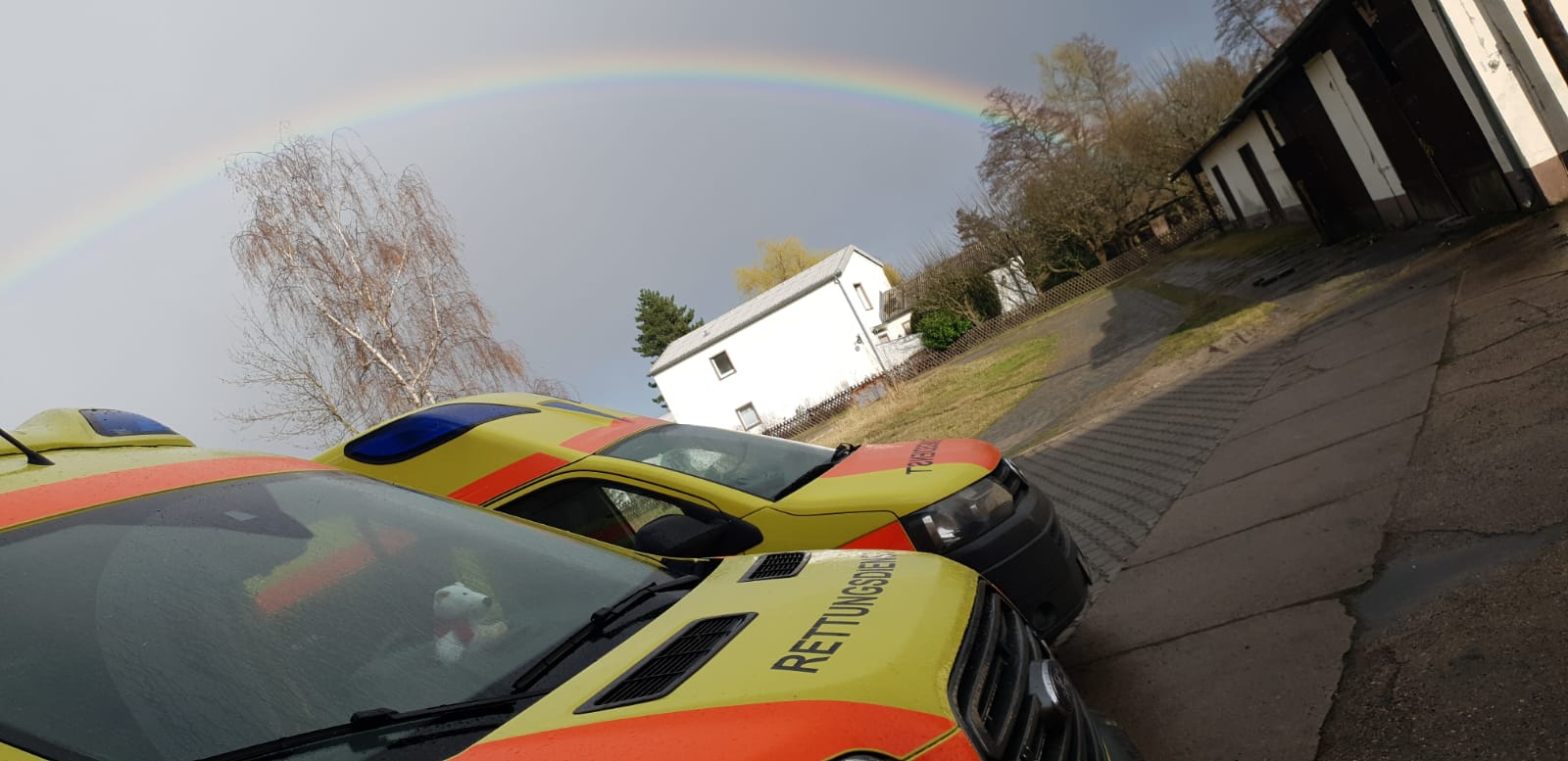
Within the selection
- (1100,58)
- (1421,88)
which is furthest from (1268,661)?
(1100,58)

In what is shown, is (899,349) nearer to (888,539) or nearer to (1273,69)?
(1273,69)

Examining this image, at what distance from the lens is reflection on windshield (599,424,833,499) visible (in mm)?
5426

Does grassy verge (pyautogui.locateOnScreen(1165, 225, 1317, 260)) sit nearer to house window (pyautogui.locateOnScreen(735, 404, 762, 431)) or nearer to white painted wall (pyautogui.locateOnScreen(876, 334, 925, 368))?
white painted wall (pyautogui.locateOnScreen(876, 334, 925, 368))

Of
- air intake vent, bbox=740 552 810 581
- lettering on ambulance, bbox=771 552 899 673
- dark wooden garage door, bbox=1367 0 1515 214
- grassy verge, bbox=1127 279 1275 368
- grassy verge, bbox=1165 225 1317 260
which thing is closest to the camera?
lettering on ambulance, bbox=771 552 899 673

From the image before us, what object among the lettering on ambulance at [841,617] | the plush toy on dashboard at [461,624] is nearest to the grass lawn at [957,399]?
the lettering on ambulance at [841,617]

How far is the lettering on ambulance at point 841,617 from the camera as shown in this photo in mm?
2201

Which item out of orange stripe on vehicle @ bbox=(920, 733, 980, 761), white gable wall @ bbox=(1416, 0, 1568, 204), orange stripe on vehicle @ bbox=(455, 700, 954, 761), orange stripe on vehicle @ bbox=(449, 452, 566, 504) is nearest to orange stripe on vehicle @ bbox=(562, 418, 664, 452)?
orange stripe on vehicle @ bbox=(449, 452, 566, 504)

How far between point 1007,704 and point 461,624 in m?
1.58

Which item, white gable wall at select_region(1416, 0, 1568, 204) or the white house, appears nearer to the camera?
white gable wall at select_region(1416, 0, 1568, 204)

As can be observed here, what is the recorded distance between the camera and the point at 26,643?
2139 mm

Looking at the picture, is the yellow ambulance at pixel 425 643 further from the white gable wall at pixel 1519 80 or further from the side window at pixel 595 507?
the white gable wall at pixel 1519 80

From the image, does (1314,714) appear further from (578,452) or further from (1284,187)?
(1284,187)

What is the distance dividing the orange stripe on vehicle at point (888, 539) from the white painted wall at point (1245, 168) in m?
19.0

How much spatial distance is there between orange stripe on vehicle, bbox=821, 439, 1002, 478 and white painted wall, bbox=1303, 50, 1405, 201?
13073 millimetres
